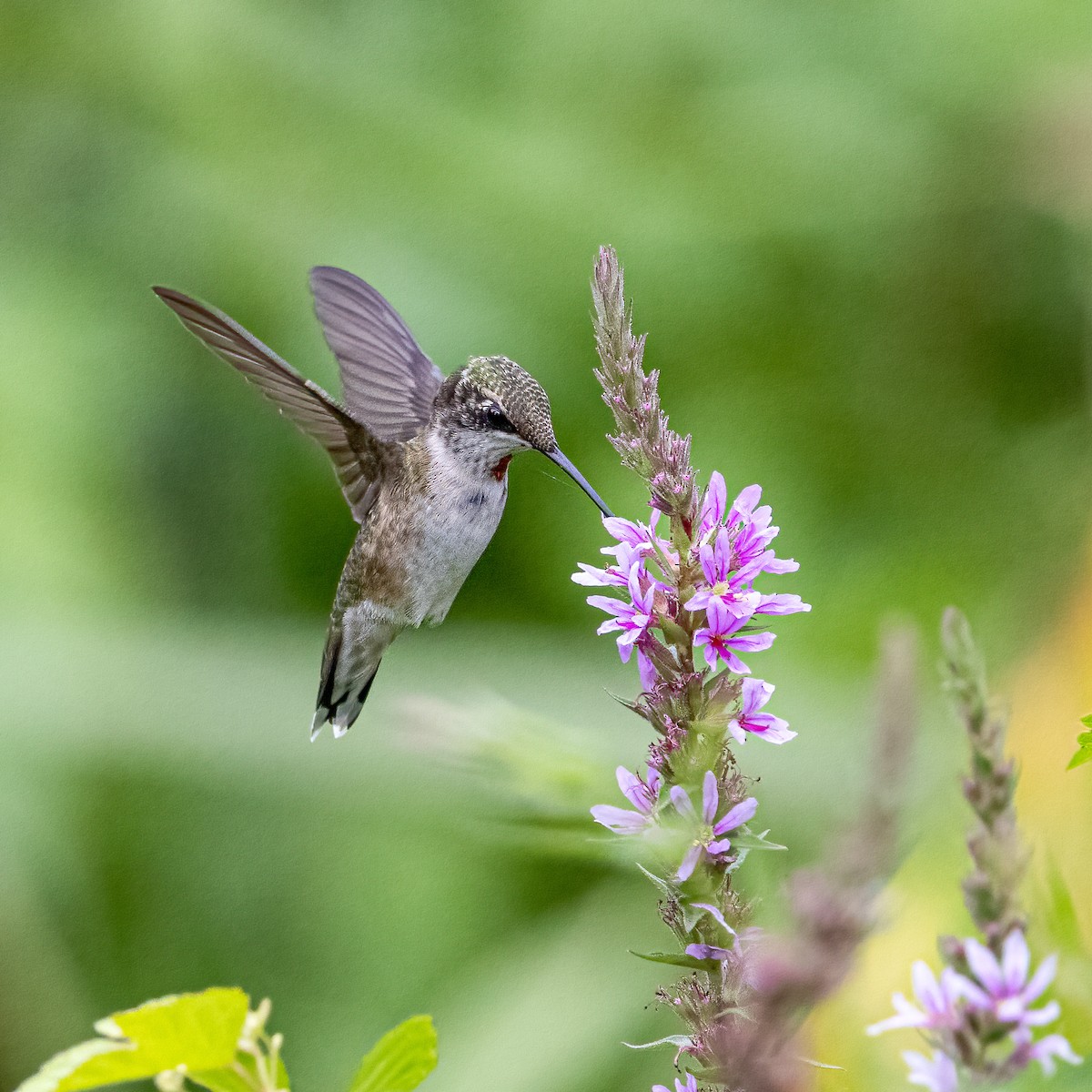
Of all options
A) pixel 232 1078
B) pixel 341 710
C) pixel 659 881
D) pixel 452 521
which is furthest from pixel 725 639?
pixel 341 710

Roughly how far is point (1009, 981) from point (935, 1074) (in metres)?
0.08

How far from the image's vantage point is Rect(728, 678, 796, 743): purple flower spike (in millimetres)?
1360

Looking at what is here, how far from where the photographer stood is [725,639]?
56.0 inches

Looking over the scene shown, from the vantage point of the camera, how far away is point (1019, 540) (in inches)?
142

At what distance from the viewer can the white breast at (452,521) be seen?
8.82 feet

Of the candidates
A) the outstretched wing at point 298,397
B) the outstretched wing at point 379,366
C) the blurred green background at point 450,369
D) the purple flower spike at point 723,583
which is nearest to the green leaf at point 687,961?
the purple flower spike at point 723,583

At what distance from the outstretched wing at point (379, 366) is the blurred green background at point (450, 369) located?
1.17ft

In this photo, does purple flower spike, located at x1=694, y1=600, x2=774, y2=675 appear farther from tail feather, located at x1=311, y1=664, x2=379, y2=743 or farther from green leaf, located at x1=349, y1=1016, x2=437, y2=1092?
tail feather, located at x1=311, y1=664, x2=379, y2=743

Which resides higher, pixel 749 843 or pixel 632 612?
pixel 632 612

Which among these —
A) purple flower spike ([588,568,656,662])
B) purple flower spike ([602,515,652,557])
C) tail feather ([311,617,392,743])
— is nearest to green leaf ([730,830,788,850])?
purple flower spike ([588,568,656,662])

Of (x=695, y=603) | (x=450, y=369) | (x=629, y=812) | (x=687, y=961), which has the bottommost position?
(x=687, y=961)

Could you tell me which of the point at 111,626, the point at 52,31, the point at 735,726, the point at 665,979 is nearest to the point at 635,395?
the point at 735,726

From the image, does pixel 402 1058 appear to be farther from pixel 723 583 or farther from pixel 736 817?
pixel 723 583

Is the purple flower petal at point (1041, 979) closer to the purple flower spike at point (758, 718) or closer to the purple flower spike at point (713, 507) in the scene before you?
the purple flower spike at point (758, 718)
